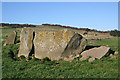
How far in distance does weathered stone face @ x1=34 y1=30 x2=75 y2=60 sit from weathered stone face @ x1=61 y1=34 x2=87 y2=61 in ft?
1.16

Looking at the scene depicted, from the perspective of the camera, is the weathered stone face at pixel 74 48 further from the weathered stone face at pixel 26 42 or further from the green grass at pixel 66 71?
A: the weathered stone face at pixel 26 42

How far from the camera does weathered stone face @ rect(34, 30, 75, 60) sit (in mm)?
15531

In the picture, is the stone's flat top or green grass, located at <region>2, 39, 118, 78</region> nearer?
green grass, located at <region>2, 39, 118, 78</region>

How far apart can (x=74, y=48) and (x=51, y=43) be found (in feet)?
7.32

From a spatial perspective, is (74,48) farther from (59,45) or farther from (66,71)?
(66,71)

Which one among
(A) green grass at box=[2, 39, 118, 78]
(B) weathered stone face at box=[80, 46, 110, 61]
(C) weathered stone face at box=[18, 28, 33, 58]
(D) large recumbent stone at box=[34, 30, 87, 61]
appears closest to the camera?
(A) green grass at box=[2, 39, 118, 78]

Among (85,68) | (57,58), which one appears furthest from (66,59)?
(85,68)

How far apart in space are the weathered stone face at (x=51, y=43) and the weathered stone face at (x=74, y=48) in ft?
1.16

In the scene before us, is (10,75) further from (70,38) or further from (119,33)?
(119,33)

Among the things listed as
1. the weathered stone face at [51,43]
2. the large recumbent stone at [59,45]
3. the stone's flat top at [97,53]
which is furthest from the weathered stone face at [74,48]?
the stone's flat top at [97,53]

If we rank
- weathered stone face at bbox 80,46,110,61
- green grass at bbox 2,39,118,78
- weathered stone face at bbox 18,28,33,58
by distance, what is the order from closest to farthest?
green grass at bbox 2,39,118,78 < weathered stone face at bbox 80,46,110,61 < weathered stone face at bbox 18,28,33,58

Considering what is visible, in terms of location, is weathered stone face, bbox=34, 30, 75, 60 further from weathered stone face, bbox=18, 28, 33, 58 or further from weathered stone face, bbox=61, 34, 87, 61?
weathered stone face, bbox=18, 28, 33, 58

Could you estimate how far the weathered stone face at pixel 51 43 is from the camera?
15.5 meters

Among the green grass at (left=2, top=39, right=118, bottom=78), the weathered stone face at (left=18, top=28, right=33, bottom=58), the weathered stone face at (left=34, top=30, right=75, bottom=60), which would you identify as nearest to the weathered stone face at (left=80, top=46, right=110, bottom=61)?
the green grass at (left=2, top=39, right=118, bottom=78)
